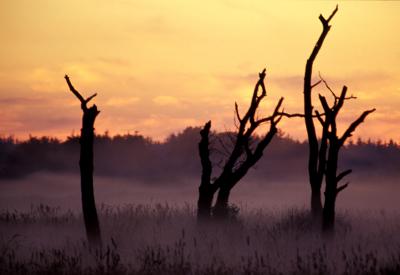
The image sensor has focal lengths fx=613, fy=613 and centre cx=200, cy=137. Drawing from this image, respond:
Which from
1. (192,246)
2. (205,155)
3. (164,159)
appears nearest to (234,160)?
(205,155)

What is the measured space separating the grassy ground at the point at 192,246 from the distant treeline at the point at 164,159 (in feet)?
64.6

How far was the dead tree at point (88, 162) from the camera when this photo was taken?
536 inches

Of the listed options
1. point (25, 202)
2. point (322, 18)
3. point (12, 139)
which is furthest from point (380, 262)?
point (12, 139)

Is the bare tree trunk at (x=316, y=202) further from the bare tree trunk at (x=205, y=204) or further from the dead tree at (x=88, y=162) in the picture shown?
the dead tree at (x=88, y=162)

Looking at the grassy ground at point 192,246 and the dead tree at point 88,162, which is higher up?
the dead tree at point 88,162

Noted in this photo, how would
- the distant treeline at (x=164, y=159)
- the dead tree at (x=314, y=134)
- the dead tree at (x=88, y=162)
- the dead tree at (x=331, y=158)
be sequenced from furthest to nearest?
the distant treeline at (x=164, y=159), the dead tree at (x=314, y=134), the dead tree at (x=331, y=158), the dead tree at (x=88, y=162)

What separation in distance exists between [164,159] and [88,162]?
1038 inches

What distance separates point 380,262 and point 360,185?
26.5 metres

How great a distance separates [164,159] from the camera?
40.1m

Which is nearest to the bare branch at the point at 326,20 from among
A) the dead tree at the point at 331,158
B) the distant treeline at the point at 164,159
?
the dead tree at the point at 331,158

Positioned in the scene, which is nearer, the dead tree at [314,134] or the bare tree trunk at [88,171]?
the bare tree trunk at [88,171]

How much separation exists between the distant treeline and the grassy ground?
19701mm

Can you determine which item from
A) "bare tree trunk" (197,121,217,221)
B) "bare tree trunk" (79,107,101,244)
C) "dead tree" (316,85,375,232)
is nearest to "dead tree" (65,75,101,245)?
"bare tree trunk" (79,107,101,244)

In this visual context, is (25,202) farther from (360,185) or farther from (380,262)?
(380,262)
